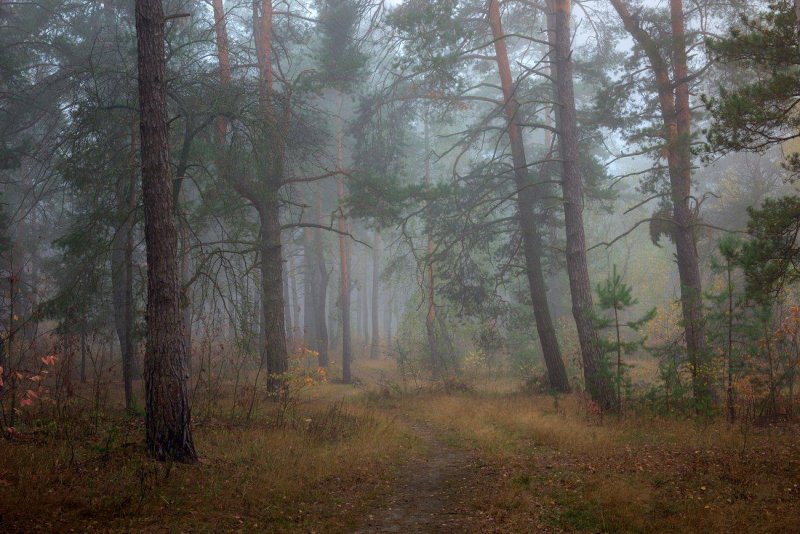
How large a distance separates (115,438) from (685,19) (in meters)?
15.8

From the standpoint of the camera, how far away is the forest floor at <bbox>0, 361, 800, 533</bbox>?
5.88m

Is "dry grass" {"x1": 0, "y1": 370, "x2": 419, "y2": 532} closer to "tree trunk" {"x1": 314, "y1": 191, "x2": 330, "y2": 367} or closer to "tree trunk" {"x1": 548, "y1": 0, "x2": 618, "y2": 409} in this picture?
"tree trunk" {"x1": 548, "y1": 0, "x2": 618, "y2": 409}

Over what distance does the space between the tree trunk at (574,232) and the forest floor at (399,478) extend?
1186mm

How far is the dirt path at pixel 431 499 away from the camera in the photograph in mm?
6367

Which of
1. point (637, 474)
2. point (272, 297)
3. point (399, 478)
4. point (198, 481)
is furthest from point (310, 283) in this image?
point (637, 474)

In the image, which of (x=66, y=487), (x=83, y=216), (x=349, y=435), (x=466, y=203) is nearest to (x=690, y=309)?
(x=466, y=203)

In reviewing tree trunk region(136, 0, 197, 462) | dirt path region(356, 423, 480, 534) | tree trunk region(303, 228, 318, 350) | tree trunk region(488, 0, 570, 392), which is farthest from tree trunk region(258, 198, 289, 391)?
tree trunk region(303, 228, 318, 350)

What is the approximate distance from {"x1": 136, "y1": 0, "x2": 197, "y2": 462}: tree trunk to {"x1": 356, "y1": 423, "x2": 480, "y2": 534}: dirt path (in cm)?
292

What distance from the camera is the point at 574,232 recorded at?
531 inches

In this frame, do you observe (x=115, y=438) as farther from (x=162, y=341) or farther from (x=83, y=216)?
(x=83, y=216)

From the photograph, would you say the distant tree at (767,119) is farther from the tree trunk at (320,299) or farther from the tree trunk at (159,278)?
the tree trunk at (320,299)

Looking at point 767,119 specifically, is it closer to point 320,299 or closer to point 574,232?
point 574,232

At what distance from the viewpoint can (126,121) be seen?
35.2 feet

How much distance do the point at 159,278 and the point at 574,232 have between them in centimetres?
963
